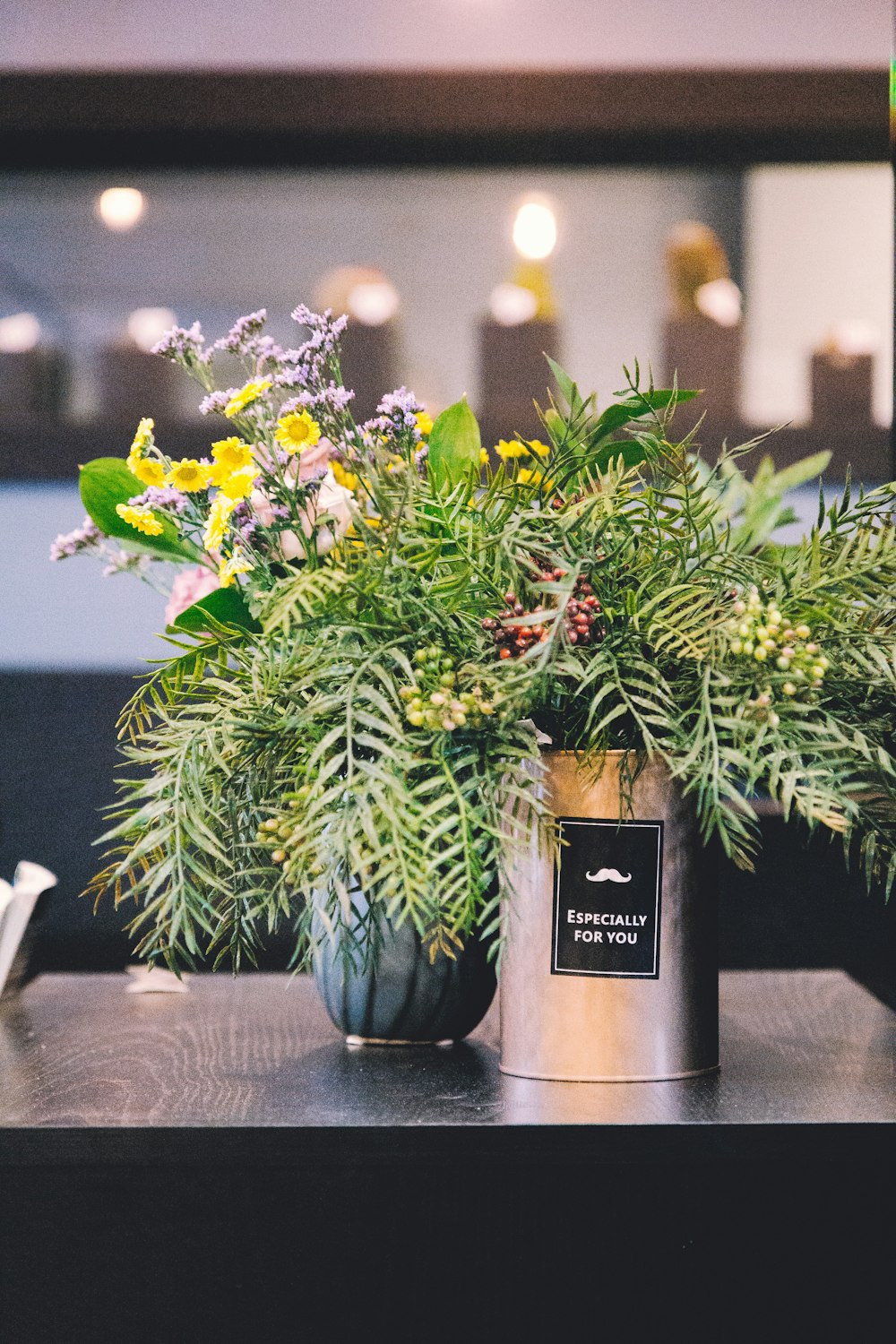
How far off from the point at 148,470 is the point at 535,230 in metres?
0.86

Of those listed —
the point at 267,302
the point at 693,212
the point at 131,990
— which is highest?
the point at 693,212

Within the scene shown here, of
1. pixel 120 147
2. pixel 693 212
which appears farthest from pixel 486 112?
pixel 120 147

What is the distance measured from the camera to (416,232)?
151 centimetres

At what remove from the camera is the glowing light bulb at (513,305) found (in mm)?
1521

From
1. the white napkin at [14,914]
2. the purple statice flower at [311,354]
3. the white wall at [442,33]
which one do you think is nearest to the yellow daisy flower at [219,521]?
the purple statice flower at [311,354]

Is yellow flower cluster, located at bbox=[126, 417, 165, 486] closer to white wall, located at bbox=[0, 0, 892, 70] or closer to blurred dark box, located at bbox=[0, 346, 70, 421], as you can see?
blurred dark box, located at bbox=[0, 346, 70, 421]

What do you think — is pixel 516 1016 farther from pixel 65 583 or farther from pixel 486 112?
pixel 486 112

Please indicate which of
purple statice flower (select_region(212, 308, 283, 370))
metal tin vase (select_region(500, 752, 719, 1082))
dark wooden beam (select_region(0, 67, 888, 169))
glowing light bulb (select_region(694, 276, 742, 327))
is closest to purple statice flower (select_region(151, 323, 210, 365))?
purple statice flower (select_region(212, 308, 283, 370))

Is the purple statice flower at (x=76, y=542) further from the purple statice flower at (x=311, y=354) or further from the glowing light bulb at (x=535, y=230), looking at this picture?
the glowing light bulb at (x=535, y=230)

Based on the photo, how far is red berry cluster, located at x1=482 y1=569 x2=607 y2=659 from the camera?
73 centimetres

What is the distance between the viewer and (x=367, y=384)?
1.50 m

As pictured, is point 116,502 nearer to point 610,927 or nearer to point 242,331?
point 242,331

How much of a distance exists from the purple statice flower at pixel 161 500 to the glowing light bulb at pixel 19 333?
76cm

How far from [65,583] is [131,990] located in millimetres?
559
